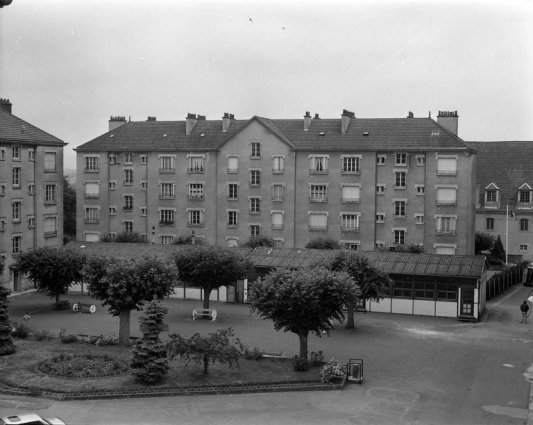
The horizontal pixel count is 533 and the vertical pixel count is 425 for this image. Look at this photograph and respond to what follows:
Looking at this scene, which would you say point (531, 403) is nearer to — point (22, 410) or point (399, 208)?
point (22, 410)

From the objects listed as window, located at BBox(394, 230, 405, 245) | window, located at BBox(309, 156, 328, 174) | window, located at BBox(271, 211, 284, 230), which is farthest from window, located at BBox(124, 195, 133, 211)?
window, located at BBox(394, 230, 405, 245)

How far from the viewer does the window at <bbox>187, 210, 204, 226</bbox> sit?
76750 mm

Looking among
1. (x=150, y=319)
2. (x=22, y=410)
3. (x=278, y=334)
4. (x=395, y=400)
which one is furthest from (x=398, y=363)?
(x=22, y=410)

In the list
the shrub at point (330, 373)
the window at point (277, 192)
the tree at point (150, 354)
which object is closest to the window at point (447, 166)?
the window at point (277, 192)

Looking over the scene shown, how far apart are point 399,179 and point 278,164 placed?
12426 millimetres

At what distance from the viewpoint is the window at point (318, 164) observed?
73312 millimetres

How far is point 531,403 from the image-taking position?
3138 cm

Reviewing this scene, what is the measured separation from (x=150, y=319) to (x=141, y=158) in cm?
4663

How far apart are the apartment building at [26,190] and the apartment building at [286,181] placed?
31.4 feet

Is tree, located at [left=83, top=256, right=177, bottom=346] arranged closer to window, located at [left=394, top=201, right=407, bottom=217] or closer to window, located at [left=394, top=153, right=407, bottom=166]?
window, located at [left=394, top=201, right=407, bottom=217]

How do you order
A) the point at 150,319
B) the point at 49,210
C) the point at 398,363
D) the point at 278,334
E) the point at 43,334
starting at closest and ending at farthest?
the point at 150,319 < the point at 398,363 < the point at 43,334 < the point at 278,334 < the point at 49,210

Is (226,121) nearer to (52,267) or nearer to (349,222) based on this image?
(349,222)

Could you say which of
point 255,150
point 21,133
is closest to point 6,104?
point 21,133

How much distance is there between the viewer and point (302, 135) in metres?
75.2
